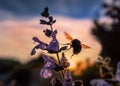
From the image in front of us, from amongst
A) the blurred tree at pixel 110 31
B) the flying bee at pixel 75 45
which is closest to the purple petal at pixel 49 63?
the flying bee at pixel 75 45

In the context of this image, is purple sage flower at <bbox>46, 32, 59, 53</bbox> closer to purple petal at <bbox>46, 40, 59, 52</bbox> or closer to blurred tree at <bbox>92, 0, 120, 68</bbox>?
purple petal at <bbox>46, 40, 59, 52</bbox>

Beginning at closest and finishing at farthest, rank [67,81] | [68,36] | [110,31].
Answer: [67,81]
[68,36]
[110,31]

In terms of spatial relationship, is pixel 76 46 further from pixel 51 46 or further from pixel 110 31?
pixel 110 31

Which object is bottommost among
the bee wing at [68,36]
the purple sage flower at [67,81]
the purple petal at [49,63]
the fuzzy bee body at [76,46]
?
the purple sage flower at [67,81]

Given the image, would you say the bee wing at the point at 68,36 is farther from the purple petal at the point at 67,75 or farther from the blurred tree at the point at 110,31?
the blurred tree at the point at 110,31

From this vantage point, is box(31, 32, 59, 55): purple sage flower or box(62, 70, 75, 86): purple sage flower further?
box(31, 32, 59, 55): purple sage flower

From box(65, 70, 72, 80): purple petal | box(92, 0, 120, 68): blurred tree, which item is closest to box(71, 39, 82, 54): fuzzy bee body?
box(65, 70, 72, 80): purple petal

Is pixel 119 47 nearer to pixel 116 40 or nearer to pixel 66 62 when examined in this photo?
pixel 116 40

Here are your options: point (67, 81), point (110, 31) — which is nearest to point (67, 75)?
point (67, 81)

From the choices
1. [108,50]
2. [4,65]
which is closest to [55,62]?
[108,50]

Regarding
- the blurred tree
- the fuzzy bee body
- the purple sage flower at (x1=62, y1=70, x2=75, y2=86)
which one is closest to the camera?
the purple sage flower at (x1=62, y1=70, x2=75, y2=86)

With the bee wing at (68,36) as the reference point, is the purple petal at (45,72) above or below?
below
